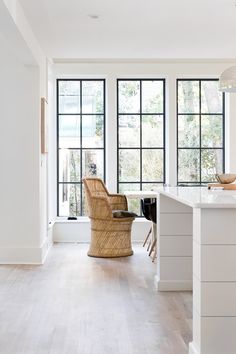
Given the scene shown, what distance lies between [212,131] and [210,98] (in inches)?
20.5

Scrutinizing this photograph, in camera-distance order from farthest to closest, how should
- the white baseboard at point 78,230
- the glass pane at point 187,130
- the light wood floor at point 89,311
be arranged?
the glass pane at point 187,130
the white baseboard at point 78,230
the light wood floor at point 89,311

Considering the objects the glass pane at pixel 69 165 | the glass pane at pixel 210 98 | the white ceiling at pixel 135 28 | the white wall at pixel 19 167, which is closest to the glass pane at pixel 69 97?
the glass pane at pixel 69 165

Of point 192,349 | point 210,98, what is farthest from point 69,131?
point 192,349

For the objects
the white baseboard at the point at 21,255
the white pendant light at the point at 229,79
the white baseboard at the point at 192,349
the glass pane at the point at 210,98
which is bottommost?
the white baseboard at the point at 192,349

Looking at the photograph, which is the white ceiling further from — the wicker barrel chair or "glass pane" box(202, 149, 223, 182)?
the wicker barrel chair

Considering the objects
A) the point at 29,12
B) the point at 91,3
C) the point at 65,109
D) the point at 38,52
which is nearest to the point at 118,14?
the point at 91,3

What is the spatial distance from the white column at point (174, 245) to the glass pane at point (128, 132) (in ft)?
12.0

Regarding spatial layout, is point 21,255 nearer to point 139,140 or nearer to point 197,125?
point 139,140

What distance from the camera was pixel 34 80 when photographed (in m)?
6.63

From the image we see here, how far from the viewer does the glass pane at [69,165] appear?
8.71 m

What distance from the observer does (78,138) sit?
28.6ft

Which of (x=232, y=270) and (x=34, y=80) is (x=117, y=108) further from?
(x=232, y=270)

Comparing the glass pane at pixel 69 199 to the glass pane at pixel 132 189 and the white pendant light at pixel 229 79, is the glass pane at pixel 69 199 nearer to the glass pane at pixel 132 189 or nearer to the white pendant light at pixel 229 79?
the glass pane at pixel 132 189

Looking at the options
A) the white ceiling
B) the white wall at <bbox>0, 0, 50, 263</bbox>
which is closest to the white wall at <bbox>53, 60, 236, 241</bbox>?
the white ceiling
